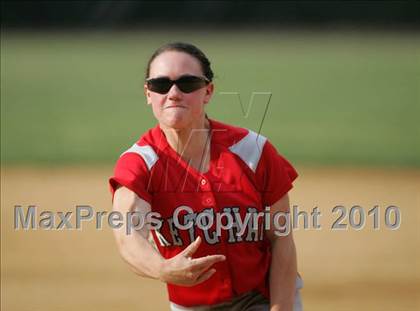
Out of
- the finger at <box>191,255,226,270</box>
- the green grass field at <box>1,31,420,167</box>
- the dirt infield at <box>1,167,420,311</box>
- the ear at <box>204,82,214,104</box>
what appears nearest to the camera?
the finger at <box>191,255,226,270</box>

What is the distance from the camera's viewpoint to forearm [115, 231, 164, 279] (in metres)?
1.63

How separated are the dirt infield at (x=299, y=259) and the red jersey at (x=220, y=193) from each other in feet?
6.79

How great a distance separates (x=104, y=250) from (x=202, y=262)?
12.3 ft

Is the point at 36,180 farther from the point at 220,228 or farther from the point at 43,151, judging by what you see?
the point at 220,228

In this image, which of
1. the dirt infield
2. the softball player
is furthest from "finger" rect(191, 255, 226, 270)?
the dirt infield

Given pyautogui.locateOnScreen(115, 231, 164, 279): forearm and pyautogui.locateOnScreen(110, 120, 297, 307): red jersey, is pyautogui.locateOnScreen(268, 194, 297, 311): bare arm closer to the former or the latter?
pyautogui.locateOnScreen(110, 120, 297, 307): red jersey

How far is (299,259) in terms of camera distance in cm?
486

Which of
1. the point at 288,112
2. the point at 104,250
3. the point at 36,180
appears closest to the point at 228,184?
the point at 104,250

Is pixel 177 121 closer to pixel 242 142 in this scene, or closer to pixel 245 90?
pixel 242 142

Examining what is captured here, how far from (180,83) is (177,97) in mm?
41

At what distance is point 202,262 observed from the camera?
1.55m

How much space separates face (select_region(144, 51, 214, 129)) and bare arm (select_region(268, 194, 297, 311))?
0.29 meters

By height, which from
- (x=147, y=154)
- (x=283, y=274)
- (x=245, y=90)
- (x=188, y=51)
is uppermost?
(x=188, y=51)

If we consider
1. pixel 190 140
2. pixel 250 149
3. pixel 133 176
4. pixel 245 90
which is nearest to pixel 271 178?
pixel 250 149
